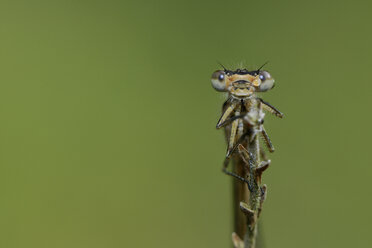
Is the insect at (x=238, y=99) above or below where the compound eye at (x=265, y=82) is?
below

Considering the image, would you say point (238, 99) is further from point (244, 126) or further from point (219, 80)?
point (244, 126)

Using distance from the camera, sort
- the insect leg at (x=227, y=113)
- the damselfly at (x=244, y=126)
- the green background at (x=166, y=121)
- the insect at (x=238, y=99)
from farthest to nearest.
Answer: the green background at (x=166, y=121)
the insect leg at (x=227, y=113)
the insect at (x=238, y=99)
the damselfly at (x=244, y=126)

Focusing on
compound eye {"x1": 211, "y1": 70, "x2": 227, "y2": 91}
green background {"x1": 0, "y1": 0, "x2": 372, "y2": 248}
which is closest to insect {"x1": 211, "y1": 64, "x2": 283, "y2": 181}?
compound eye {"x1": 211, "y1": 70, "x2": 227, "y2": 91}

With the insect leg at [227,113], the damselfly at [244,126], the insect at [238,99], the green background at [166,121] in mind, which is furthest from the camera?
the green background at [166,121]

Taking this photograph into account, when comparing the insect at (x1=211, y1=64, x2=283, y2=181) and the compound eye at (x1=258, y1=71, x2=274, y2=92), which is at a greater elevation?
the compound eye at (x1=258, y1=71, x2=274, y2=92)

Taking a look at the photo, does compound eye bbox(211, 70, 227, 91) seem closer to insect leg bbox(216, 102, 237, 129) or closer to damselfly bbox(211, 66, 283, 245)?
damselfly bbox(211, 66, 283, 245)

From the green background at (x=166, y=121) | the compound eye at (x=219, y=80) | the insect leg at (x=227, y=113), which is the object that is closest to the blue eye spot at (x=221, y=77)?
the compound eye at (x=219, y=80)

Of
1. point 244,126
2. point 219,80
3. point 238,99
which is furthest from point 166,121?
point 244,126

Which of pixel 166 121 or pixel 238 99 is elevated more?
pixel 166 121

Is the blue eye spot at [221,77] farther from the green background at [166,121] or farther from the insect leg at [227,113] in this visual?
the green background at [166,121]

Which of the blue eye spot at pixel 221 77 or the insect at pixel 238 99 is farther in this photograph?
the blue eye spot at pixel 221 77
